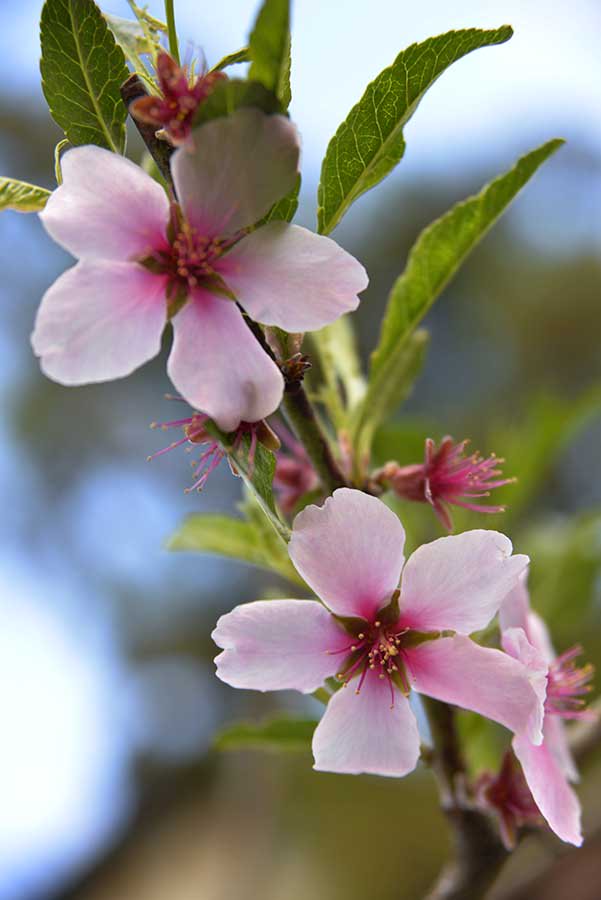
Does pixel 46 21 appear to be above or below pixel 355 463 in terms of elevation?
above

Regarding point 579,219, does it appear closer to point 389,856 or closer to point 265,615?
point 389,856

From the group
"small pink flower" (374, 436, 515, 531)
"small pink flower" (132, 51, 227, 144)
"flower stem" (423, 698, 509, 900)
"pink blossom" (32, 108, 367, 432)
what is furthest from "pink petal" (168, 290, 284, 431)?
"flower stem" (423, 698, 509, 900)

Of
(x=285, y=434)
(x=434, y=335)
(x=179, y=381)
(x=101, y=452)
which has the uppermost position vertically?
(x=179, y=381)

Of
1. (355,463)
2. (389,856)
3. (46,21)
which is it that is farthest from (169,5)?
(389,856)

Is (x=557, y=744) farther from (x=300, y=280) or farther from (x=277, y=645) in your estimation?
(x=300, y=280)

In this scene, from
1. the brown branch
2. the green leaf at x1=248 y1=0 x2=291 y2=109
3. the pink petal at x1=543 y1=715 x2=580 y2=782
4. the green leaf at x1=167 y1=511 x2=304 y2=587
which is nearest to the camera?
the green leaf at x1=248 y1=0 x2=291 y2=109

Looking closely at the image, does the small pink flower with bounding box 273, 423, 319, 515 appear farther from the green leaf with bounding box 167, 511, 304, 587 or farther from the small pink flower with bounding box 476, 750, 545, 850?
the small pink flower with bounding box 476, 750, 545, 850

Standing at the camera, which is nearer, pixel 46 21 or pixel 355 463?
pixel 46 21
